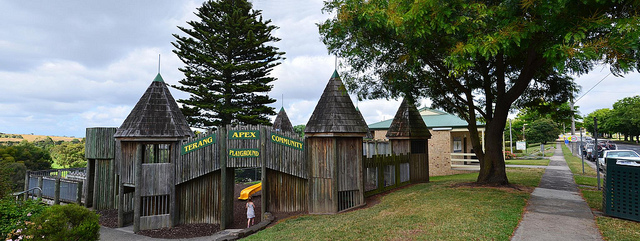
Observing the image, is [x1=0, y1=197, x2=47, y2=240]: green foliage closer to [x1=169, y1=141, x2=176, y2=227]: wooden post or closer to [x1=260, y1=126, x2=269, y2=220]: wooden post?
[x1=169, y1=141, x2=176, y2=227]: wooden post

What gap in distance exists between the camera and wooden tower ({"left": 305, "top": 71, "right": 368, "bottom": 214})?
1145 cm

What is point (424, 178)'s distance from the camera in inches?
669

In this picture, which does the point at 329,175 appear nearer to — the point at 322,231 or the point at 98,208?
the point at 322,231

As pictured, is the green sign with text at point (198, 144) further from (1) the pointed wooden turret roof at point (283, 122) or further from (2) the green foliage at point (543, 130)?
(2) the green foliage at point (543, 130)

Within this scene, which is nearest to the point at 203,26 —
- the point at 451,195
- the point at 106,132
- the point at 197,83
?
the point at 197,83

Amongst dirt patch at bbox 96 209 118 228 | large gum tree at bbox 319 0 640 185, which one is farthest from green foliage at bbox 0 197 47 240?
large gum tree at bbox 319 0 640 185

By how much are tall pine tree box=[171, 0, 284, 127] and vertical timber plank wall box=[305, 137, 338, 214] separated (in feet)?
66.0

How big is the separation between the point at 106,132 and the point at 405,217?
13.7m

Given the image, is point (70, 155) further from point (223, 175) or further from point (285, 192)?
point (285, 192)

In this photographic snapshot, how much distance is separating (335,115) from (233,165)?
4.16m

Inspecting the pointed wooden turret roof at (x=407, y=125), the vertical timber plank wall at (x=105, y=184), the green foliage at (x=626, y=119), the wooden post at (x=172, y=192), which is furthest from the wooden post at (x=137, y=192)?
the green foliage at (x=626, y=119)

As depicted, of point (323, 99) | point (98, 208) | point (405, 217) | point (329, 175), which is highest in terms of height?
point (323, 99)

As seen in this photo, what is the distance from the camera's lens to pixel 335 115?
11633mm

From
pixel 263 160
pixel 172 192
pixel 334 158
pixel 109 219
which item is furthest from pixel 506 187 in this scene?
pixel 109 219
